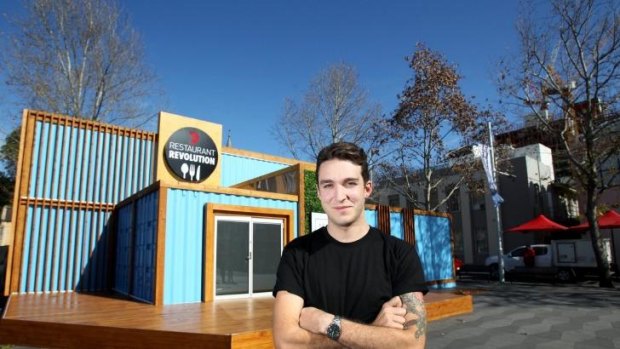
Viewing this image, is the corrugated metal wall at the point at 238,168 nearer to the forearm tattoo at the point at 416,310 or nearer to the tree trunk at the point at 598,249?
the tree trunk at the point at 598,249

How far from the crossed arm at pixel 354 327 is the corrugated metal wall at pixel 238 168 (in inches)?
617

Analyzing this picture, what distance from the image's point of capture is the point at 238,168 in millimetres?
17859

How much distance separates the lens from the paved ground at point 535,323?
7461 millimetres

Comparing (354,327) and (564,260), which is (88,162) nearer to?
(354,327)

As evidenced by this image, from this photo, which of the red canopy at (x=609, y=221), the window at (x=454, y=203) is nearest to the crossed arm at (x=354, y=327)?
the red canopy at (x=609, y=221)

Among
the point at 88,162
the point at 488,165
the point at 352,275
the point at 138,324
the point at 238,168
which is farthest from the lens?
the point at 238,168

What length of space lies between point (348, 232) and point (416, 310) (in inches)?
18.7

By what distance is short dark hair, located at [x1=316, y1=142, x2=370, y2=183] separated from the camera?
2059 millimetres

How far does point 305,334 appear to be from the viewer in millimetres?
1916

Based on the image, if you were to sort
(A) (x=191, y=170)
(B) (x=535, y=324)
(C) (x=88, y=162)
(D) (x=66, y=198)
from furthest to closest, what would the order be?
(A) (x=191, y=170)
(C) (x=88, y=162)
(D) (x=66, y=198)
(B) (x=535, y=324)

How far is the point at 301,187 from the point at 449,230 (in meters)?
7.35

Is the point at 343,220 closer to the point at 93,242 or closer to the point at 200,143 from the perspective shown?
the point at 93,242

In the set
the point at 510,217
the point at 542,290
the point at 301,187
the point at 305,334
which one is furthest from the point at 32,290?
the point at 510,217

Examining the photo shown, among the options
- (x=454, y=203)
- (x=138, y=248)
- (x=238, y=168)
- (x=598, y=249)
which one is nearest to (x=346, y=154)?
(x=138, y=248)
